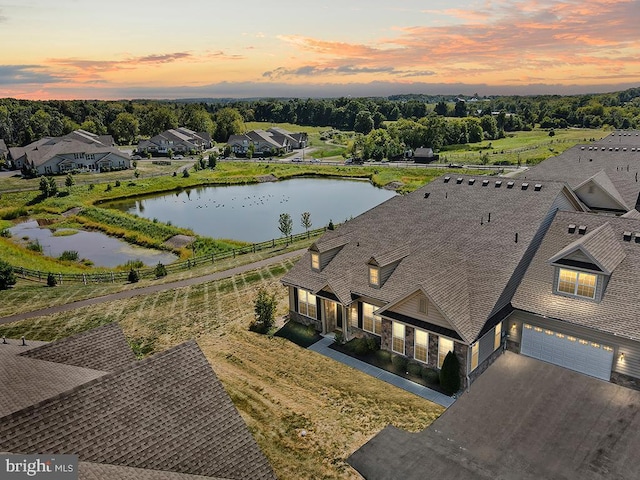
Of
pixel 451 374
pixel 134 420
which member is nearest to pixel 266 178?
pixel 451 374

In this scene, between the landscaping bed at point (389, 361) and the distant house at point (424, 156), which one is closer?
the landscaping bed at point (389, 361)

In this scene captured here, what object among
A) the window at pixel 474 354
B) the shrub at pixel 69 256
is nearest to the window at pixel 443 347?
the window at pixel 474 354

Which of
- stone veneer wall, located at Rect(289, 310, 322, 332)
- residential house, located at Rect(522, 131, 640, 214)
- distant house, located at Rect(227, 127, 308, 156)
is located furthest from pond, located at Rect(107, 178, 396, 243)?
distant house, located at Rect(227, 127, 308, 156)

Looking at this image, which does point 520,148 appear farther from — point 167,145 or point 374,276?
point 374,276

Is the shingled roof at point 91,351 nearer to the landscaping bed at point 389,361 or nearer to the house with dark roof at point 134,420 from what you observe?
the house with dark roof at point 134,420

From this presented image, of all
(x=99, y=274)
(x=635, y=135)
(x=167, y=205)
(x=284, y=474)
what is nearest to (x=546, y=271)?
(x=284, y=474)

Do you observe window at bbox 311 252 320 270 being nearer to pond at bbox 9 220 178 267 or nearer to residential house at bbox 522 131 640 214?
pond at bbox 9 220 178 267

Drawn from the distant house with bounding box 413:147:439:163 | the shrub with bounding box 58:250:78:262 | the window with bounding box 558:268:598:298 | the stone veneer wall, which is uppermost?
the window with bounding box 558:268:598:298

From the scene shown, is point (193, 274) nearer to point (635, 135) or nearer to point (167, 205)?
point (167, 205)
